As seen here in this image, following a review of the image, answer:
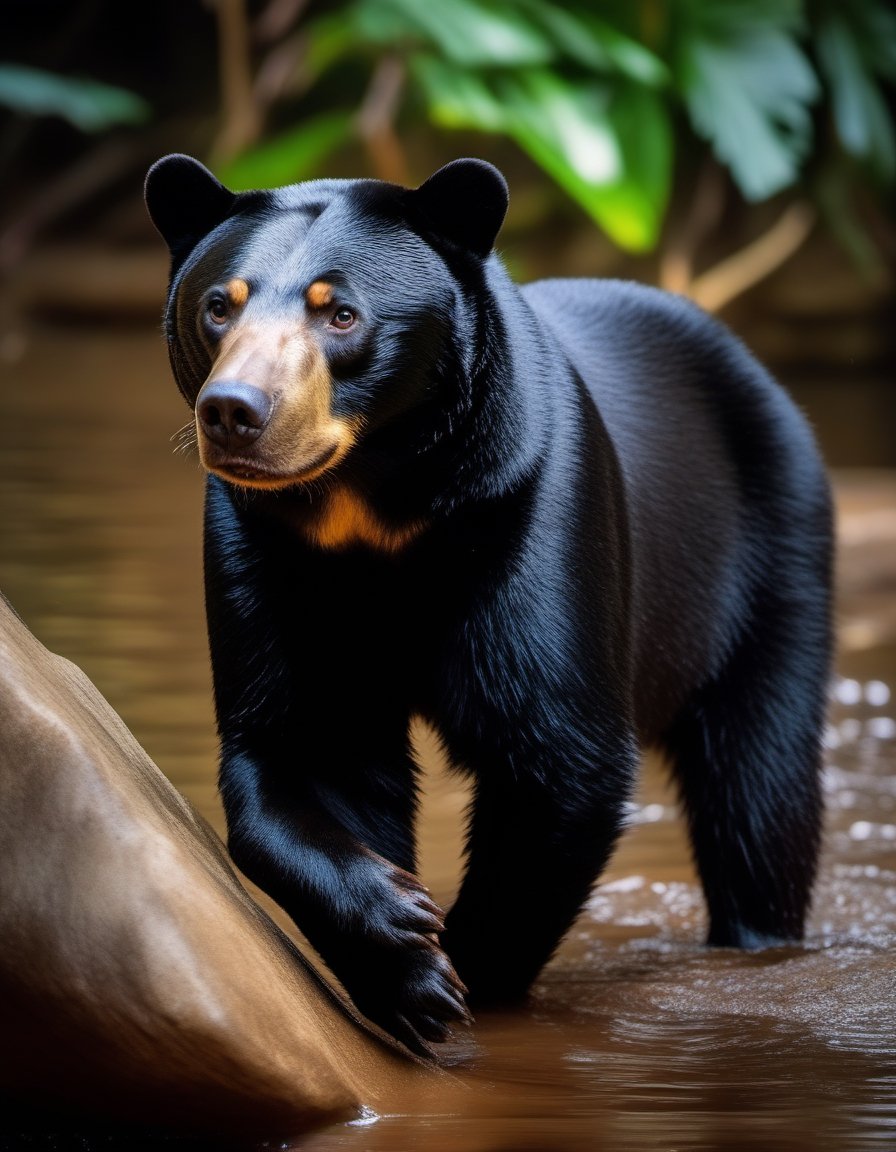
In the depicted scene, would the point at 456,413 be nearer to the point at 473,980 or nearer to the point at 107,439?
the point at 473,980

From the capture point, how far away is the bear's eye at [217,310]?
3.05 m

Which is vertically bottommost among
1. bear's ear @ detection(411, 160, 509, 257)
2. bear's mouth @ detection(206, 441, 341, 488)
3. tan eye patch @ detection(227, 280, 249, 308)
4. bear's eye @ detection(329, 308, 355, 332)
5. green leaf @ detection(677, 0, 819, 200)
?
green leaf @ detection(677, 0, 819, 200)

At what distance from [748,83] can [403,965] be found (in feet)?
25.7

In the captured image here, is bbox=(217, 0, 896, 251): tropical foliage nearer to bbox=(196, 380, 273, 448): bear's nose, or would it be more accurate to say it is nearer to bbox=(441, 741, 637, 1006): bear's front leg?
bbox=(441, 741, 637, 1006): bear's front leg

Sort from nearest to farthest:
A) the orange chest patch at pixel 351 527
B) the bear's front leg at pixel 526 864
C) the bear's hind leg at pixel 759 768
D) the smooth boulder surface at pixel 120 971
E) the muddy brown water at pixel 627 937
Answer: the smooth boulder surface at pixel 120 971, the muddy brown water at pixel 627 937, the orange chest patch at pixel 351 527, the bear's front leg at pixel 526 864, the bear's hind leg at pixel 759 768

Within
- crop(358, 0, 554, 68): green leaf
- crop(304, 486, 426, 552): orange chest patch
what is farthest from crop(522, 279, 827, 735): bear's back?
crop(358, 0, 554, 68): green leaf

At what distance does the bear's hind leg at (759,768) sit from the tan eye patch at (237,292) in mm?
1636

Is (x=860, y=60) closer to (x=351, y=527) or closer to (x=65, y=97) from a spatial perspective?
(x=65, y=97)

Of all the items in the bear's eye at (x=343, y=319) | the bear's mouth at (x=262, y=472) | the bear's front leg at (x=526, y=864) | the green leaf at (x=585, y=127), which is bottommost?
the green leaf at (x=585, y=127)

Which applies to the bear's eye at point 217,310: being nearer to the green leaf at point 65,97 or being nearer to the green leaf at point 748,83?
the green leaf at point 748,83

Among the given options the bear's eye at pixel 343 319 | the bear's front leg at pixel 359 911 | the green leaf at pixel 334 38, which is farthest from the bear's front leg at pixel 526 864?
the green leaf at pixel 334 38

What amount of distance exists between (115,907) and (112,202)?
44.7 ft

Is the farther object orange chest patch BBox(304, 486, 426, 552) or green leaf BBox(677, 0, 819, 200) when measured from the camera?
green leaf BBox(677, 0, 819, 200)

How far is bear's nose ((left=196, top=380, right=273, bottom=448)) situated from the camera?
2.81m
